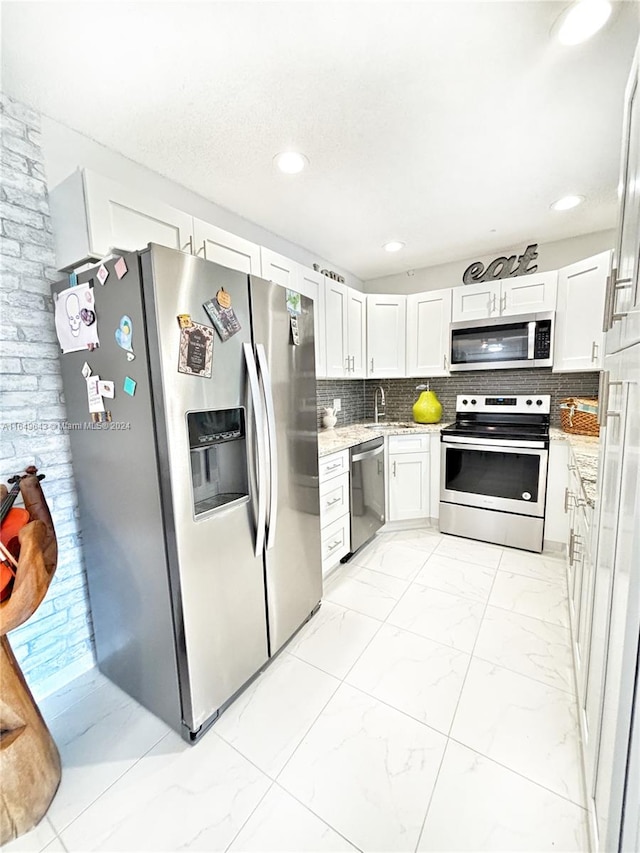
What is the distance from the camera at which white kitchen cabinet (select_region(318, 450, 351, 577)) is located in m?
2.22

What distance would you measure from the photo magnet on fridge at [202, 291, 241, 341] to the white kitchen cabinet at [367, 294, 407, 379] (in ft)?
6.92

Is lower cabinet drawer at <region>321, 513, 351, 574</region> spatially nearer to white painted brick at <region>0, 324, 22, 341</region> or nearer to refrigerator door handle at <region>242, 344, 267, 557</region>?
refrigerator door handle at <region>242, 344, 267, 557</region>

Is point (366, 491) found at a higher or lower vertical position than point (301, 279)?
lower

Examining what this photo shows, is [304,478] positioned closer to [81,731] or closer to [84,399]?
[84,399]

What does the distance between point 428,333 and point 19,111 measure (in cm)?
291

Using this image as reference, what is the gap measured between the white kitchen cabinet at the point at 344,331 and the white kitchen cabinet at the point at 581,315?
1.56m

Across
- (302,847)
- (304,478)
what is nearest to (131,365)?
(304,478)

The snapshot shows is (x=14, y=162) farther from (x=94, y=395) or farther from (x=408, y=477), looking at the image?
(x=408, y=477)

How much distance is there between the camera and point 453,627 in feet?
6.17

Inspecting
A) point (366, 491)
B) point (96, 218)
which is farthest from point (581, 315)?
point (96, 218)

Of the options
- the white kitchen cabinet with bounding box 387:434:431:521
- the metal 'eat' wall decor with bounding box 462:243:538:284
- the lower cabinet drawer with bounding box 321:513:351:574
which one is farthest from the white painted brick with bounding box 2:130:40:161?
the metal 'eat' wall decor with bounding box 462:243:538:284

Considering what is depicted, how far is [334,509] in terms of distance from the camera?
7.68 ft

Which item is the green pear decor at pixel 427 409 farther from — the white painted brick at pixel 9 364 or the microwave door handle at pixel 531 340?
the white painted brick at pixel 9 364

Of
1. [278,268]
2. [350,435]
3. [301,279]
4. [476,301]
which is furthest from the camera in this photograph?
[476,301]
